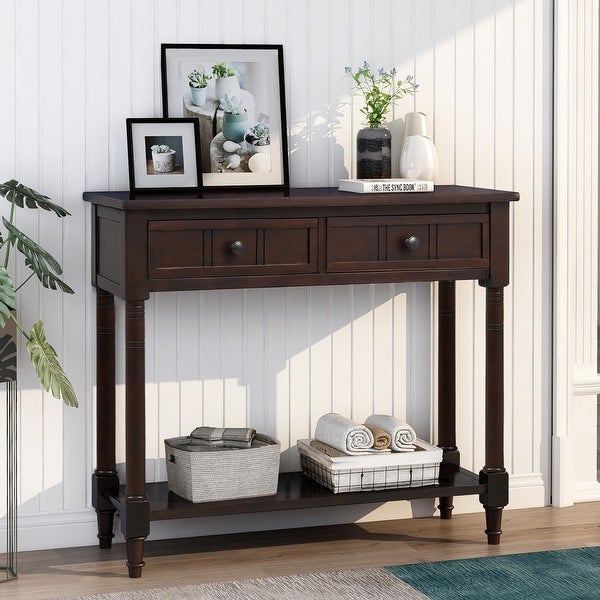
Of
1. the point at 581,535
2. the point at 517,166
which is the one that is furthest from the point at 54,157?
the point at 581,535

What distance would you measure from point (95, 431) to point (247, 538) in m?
0.56

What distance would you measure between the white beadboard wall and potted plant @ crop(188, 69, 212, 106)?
0.34 feet

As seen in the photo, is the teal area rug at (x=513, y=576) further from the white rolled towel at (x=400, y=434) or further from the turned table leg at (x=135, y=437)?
the turned table leg at (x=135, y=437)

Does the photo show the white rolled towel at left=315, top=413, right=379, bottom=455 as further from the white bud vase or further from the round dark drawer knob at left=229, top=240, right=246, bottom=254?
the white bud vase

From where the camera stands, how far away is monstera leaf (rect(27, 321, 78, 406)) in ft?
9.48

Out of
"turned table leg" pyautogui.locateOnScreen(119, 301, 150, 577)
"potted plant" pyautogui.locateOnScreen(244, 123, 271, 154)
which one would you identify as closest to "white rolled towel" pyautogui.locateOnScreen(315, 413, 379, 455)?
"turned table leg" pyautogui.locateOnScreen(119, 301, 150, 577)

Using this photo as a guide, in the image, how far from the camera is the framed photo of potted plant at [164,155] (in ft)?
10.3

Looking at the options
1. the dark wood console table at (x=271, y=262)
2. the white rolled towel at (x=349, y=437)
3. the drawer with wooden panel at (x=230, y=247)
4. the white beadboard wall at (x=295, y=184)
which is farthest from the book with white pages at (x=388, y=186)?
the white rolled towel at (x=349, y=437)

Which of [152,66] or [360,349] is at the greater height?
[152,66]

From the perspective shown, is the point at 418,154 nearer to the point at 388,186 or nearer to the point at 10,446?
the point at 388,186

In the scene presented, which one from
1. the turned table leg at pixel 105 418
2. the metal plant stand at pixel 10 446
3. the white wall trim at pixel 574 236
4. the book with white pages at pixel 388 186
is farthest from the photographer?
the white wall trim at pixel 574 236

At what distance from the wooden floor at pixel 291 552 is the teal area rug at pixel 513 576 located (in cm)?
8

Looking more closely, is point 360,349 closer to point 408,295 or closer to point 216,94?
point 408,295

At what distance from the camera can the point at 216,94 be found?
330 cm
